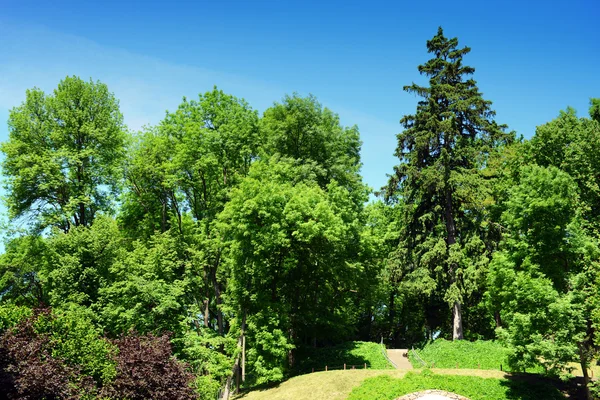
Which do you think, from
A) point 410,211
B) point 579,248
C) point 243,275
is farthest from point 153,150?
point 579,248

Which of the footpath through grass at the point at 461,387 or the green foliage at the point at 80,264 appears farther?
the green foliage at the point at 80,264

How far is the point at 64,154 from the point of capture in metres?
32.4

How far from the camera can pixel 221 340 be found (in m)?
28.0

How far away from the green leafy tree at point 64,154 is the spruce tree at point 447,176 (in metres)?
23.6

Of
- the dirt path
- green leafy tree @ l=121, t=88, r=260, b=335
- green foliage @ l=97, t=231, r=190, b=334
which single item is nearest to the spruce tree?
the dirt path

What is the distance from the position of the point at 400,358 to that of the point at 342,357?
15.1 feet

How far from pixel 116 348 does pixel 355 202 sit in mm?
21330

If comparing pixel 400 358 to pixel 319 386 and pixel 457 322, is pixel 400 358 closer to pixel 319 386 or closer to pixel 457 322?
pixel 457 322

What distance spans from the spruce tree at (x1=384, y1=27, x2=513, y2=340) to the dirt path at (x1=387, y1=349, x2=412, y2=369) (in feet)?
12.9

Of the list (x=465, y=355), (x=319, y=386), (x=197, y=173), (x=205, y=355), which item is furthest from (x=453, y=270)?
(x=197, y=173)

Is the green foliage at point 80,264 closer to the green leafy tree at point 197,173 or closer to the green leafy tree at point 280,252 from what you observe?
the green leafy tree at point 197,173

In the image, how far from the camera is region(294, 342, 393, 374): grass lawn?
30.2 metres

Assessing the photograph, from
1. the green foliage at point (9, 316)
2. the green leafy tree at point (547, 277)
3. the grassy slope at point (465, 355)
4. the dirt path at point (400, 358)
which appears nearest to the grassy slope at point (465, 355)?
→ the grassy slope at point (465, 355)

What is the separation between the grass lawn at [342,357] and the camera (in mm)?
30250
